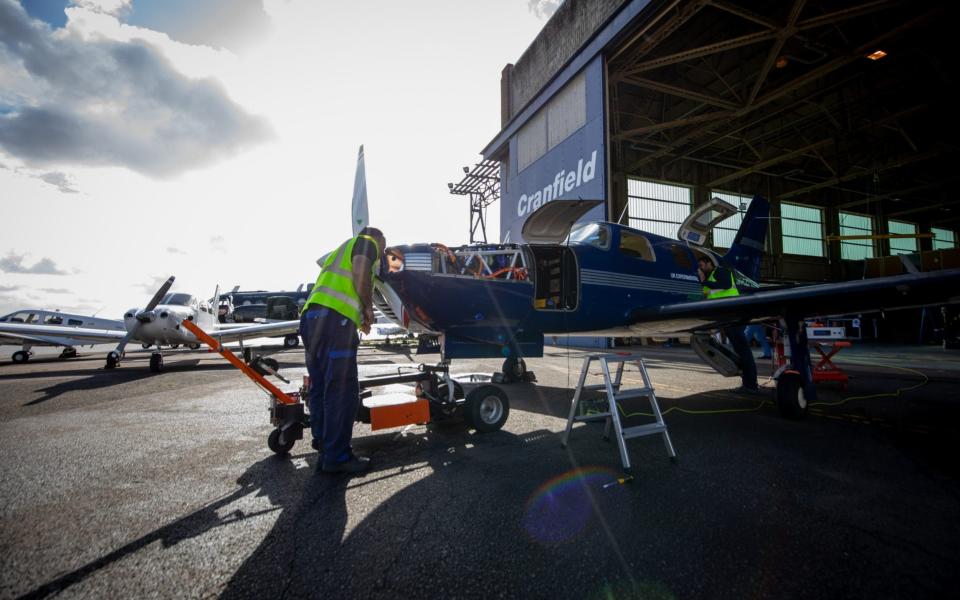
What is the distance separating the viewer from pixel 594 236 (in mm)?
6371

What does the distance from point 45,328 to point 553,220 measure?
775 inches

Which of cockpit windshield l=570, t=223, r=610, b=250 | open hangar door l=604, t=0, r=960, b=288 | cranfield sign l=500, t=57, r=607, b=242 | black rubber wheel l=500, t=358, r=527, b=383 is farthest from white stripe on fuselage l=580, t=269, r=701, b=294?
open hangar door l=604, t=0, r=960, b=288

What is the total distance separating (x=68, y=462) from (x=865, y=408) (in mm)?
10692

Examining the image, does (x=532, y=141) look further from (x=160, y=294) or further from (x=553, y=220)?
(x=160, y=294)

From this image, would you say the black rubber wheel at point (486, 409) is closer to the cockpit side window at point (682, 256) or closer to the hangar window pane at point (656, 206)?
the cockpit side window at point (682, 256)

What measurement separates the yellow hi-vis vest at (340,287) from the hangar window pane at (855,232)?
4755cm

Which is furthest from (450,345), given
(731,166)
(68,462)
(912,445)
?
(731,166)

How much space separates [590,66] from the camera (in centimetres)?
1630

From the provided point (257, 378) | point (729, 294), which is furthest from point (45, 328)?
point (729, 294)

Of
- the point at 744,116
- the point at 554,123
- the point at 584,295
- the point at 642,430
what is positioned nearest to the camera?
the point at 642,430

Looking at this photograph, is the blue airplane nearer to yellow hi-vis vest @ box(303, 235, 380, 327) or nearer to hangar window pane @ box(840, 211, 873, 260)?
yellow hi-vis vest @ box(303, 235, 380, 327)

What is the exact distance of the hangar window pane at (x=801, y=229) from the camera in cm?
3425

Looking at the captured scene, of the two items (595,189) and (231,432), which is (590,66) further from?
(231,432)

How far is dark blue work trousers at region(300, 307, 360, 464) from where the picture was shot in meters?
3.58
